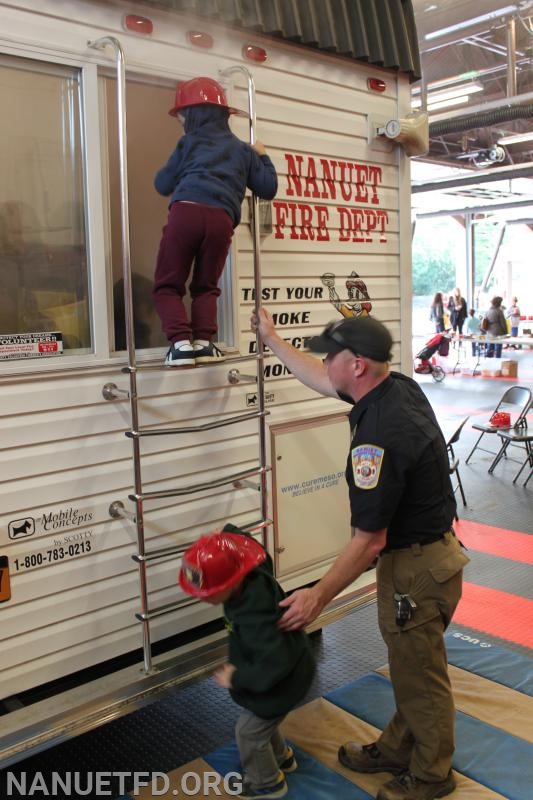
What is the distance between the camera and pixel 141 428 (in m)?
3.05

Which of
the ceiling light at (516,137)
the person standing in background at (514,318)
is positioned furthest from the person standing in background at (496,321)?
the ceiling light at (516,137)

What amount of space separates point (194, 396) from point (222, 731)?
5.13ft

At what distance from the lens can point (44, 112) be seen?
2838 mm

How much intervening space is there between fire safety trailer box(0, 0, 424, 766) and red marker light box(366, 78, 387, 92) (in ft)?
0.06

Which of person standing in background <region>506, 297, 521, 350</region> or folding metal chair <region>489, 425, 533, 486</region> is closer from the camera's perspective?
folding metal chair <region>489, 425, 533, 486</region>

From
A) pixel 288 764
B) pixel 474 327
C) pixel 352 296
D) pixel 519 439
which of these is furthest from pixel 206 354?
pixel 474 327

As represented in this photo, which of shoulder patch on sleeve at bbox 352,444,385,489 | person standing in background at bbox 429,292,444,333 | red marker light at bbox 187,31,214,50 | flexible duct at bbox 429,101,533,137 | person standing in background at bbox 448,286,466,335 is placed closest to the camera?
shoulder patch on sleeve at bbox 352,444,385,489

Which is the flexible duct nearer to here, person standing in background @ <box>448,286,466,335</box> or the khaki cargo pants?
the khaki cargo pants

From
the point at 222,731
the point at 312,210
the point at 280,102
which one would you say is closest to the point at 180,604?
the point at 222,731

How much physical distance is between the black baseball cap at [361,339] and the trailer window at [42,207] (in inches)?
39.9

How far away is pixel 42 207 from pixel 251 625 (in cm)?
180

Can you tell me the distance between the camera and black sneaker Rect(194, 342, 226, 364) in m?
2.97

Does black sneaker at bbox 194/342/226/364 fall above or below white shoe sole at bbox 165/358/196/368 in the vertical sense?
above

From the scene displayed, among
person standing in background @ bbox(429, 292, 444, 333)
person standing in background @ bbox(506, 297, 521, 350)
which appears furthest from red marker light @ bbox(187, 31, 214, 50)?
person standing in background @ bbox(506, 297, 521, 350)
